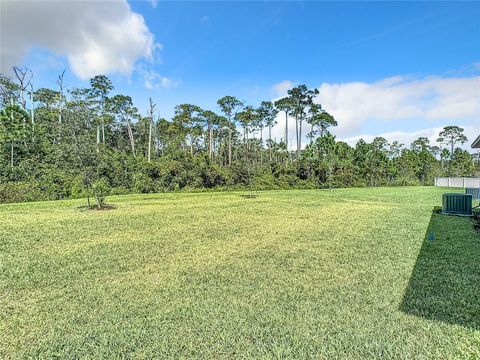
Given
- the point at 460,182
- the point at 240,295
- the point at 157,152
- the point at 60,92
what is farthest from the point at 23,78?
the point at 460,182

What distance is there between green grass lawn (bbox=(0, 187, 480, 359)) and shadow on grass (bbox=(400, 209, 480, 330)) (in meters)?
0.02

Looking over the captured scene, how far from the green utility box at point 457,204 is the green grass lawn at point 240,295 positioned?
2.92 metres

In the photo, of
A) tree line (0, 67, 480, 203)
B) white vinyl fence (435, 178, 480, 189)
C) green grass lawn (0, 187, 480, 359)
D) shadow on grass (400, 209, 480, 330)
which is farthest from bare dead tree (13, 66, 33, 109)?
white vinyl fence (435, 178, 480, 189)

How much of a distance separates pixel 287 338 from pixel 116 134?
110 ft

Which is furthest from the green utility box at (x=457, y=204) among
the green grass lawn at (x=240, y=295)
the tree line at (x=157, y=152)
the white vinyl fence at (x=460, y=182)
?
the white vinyl fence at (x=460, y=182)

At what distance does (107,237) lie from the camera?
590 cm

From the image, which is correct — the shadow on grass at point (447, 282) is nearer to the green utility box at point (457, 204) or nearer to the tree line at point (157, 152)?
the green utility box at point (457, 204)

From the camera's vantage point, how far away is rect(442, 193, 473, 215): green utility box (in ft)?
27.6

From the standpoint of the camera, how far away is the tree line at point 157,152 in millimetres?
15344

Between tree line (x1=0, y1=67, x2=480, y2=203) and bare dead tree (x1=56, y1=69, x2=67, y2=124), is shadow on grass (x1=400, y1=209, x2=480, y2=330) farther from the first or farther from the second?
bare dead tree (x1=56, y1=69, x2=67, y2=124)

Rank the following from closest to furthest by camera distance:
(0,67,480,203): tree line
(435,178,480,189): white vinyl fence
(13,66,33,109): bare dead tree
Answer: (0,67,480,203): tree line, (13,66,33,109): bare dead tree, (435,178,480,189): white vinyl fence

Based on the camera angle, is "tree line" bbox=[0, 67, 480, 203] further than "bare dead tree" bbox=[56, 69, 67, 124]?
No

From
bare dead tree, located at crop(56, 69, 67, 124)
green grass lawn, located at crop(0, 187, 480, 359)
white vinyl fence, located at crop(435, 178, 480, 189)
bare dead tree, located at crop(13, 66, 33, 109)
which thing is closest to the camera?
green grass lawn, located at crop(0, 187, 480, 359)

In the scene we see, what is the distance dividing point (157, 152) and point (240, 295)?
93.5 ft
